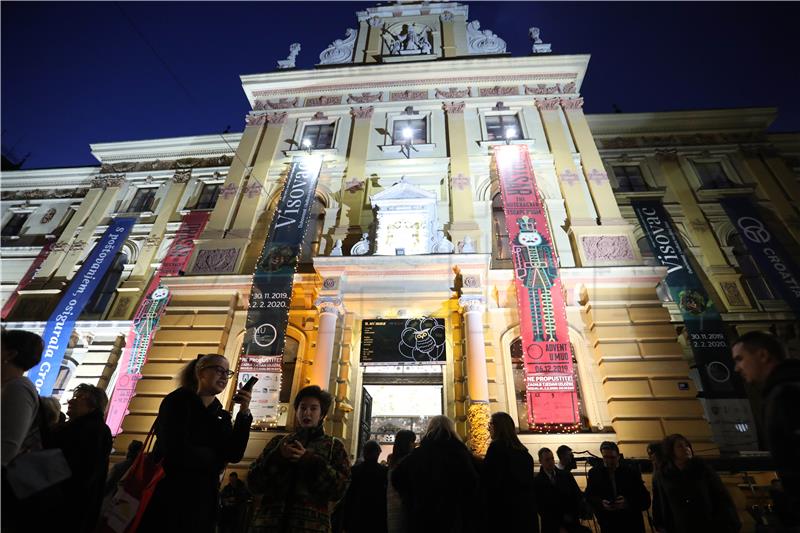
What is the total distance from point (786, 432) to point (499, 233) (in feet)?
37.5

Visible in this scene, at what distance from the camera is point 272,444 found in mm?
3209

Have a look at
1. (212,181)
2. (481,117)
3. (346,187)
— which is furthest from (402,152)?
(212,181)

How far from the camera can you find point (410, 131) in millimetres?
16016

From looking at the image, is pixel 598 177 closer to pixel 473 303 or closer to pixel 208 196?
pixel 473 303

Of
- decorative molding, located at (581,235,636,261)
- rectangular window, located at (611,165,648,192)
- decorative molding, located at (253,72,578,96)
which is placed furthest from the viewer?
rectangular window, located at (611,165,648,192)

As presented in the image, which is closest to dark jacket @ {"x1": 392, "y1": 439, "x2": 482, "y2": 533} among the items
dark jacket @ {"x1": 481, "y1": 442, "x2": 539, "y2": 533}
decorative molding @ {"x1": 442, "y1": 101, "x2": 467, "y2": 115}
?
dark jacket @ {"x1": 481, "y1": 442, "x2": 539, "y2": 533}

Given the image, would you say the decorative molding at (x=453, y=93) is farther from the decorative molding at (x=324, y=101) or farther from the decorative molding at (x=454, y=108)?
the decorative molding at (x=324, y=101)

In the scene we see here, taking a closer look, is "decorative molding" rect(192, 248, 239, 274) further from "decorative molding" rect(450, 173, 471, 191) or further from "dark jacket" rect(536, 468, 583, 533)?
"dark jacket" rect(536, 468, 583, 533)

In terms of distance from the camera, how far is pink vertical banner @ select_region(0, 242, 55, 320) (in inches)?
648

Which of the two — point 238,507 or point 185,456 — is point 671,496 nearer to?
point 185,456

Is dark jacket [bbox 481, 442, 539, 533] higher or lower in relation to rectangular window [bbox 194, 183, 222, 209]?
lower

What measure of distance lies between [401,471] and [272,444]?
1.27 m

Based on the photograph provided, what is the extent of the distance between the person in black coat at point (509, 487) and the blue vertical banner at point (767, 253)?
44.3 ft

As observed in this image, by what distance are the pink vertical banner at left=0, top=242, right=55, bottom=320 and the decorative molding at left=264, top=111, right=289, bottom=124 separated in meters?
11.7
